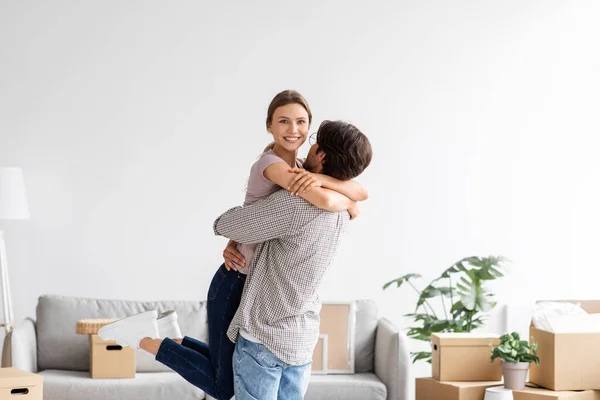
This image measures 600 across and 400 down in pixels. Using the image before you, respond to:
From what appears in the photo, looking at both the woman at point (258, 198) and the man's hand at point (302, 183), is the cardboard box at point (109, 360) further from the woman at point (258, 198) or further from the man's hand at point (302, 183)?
the man's hand at point (302, 183)

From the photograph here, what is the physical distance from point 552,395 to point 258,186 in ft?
6.50

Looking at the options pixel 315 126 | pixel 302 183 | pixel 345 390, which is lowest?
pixel 345 390

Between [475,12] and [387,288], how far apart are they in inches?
71.2

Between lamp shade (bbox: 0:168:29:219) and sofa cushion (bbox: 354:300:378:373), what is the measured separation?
1.91 metres

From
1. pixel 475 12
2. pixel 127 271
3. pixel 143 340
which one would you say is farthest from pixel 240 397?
pixel 475 12

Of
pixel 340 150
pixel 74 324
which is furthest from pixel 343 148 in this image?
pixel 74 324

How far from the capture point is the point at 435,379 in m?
4.00

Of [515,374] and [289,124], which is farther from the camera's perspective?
[515,374]

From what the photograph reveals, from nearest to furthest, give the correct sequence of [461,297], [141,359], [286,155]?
1. [286,155]
2. [141,359]
3. [461,297]

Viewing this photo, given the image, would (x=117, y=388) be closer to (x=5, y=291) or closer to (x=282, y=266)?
(x=5, y=291)

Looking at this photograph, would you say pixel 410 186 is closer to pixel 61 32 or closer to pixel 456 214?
pixel 456 214

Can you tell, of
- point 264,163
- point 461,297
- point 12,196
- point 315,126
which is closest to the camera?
point 264,163

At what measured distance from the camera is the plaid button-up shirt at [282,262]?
7.82 feet

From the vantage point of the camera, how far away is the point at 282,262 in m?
2.42
